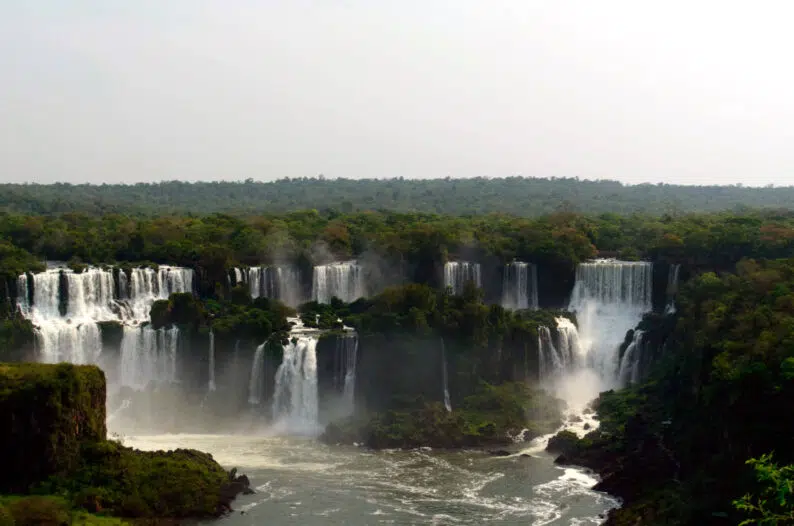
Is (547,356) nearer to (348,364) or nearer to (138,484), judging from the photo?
(348,364)

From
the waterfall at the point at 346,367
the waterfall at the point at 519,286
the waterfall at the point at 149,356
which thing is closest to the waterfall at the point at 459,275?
the waterfall at the point at 519,286

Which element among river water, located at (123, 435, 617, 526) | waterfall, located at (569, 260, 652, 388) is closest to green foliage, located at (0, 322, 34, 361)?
river water, located at (123, 435, 617, 526)

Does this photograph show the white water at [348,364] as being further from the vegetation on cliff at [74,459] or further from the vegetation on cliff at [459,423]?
the vegetation on cliff at [74,459]

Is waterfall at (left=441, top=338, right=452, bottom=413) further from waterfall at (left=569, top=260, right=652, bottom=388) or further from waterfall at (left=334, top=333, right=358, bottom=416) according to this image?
waterfall at (left=569, top=260, right=652, bottom=388)

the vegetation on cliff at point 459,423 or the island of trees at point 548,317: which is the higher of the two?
the island of trees at point 548,317

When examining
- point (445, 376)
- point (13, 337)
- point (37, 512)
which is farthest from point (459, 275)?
point (37, 512)
